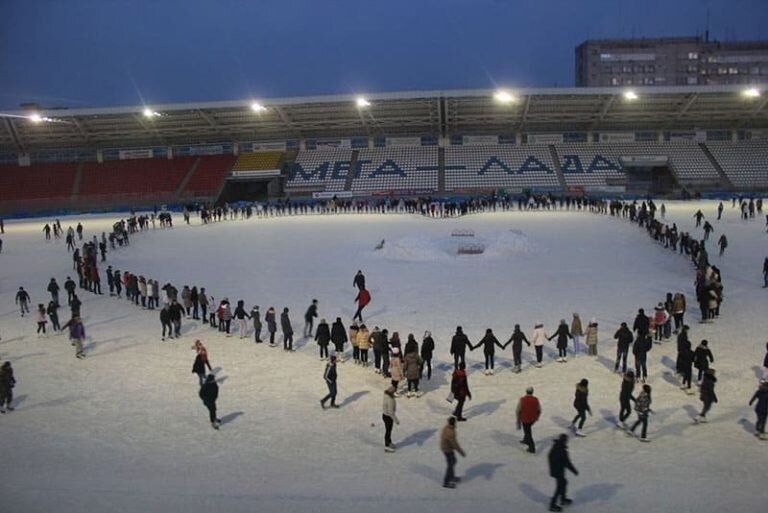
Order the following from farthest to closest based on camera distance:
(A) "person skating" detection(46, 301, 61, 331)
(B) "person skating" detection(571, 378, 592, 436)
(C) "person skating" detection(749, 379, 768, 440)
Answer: (A) "person skating" detection(46, 301, 61, 331) < (B) "person skating" detection(571, 378, 592, 436) < (C) "person skating" detection(749, 379, 768, 440)

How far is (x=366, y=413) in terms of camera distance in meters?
10.7

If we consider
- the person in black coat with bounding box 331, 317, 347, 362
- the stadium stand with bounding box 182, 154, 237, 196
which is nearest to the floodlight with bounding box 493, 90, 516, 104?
the stadium stand with bounding box 182, 154, 237, 196

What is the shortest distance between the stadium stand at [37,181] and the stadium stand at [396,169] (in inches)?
1097

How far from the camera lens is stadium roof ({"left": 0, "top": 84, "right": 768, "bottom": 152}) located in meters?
53.1

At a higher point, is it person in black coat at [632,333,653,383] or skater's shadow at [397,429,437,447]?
person in black coat at [632,333,653,383]

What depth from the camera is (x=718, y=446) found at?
899 cm

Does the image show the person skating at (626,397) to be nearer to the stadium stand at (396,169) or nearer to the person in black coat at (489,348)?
the person in black coat at (489,348)

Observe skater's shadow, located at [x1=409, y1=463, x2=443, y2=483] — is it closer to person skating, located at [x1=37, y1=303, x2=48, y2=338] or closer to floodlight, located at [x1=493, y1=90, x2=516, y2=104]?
person skating, located at [x1=37, y1=303, x2=48, y2=338]

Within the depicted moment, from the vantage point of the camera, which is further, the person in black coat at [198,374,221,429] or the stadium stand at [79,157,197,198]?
the stadium stand at [79,157,197,198]

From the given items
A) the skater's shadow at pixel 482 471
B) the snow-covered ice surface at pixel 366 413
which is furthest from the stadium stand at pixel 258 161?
A: the skater's shadow at pixel 482 471

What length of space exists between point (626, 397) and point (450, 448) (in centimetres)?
330

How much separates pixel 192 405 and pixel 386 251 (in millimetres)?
15842

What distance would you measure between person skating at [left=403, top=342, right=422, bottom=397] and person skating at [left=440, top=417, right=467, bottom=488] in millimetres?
2997

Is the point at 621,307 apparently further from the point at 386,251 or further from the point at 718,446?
the point at 386,251
